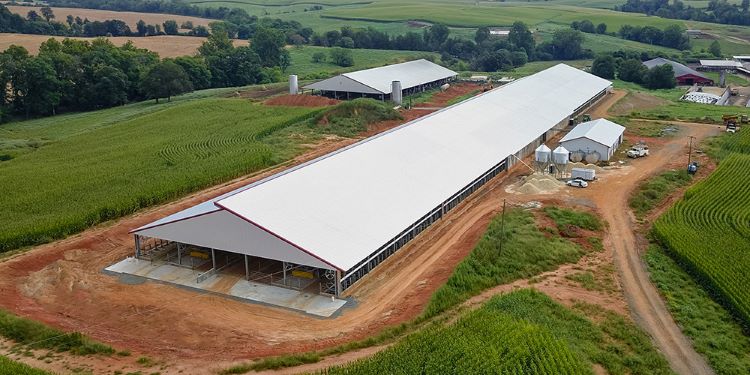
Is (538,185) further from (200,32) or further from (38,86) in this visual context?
(200,32)

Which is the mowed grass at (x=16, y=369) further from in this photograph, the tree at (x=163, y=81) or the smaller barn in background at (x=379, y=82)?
the tree at (x=163, y=81)

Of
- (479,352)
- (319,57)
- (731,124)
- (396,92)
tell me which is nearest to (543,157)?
(731,124)

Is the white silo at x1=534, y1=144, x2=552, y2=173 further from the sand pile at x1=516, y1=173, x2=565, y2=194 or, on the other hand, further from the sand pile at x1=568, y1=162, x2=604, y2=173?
the sand pile at x1=568, y1=162, x2=604, y2=173

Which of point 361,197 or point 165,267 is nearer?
point 165,267

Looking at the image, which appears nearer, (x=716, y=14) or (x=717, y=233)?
(x=717, y=233)

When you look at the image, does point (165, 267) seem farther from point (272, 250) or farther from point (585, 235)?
point (585, 235)

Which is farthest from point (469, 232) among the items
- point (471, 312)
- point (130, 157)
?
point (130, 157)
